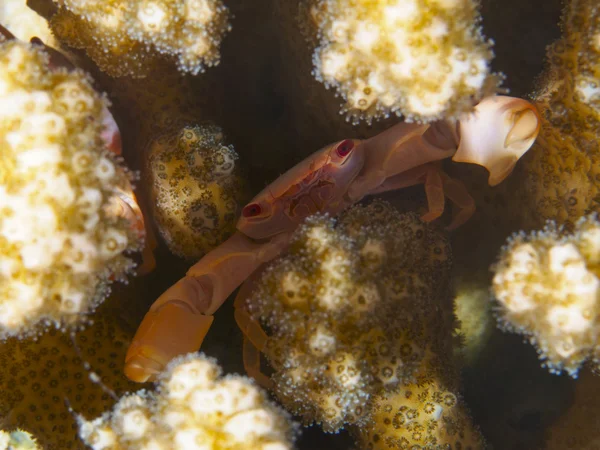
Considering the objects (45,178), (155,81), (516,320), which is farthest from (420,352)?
(155,81)

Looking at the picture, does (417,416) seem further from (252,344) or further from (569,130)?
(569,130)

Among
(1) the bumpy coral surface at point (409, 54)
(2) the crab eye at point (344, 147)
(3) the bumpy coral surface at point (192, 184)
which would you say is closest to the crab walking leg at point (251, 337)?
(3) the bumpy coral surface at point (192, 184)

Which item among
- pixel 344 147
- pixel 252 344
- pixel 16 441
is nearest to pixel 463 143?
pixel 344 147

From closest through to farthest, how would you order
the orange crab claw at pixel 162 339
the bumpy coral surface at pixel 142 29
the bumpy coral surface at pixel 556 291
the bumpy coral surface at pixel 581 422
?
the bumpy coral surface at pixel 556 291 → the bumpy coral surface at pixel 142 29 → the orange crab claw at pixel 162 339 → the bumpy coral surface at pixel 581 422

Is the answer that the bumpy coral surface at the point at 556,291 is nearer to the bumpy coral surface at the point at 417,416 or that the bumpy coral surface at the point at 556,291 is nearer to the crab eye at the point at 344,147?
the bumpy coral surface at the point at 417,416

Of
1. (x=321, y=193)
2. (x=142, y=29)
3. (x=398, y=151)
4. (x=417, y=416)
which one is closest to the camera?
(x=142, y=29)

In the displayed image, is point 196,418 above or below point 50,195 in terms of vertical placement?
below
